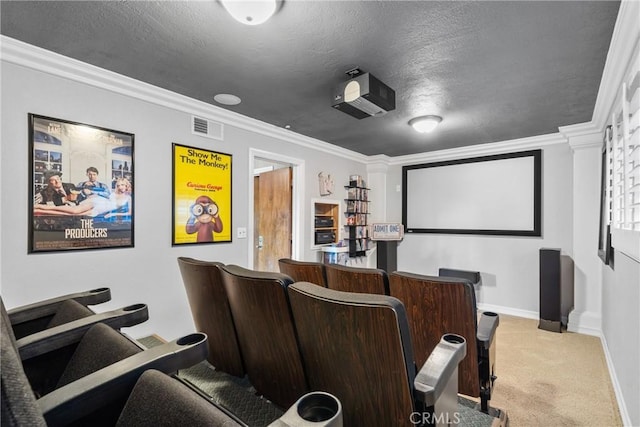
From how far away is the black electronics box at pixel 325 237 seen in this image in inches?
181

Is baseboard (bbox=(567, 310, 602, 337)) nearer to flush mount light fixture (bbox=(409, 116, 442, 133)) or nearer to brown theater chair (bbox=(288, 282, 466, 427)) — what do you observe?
flush mount light fixture (bbox=(409, 116, 442, 133))

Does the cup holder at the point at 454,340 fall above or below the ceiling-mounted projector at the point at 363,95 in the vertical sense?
below

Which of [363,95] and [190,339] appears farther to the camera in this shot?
[363,95]

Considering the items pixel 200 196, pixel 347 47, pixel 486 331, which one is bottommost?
pixel 486 331

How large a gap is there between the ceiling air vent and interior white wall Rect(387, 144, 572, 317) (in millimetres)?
3652

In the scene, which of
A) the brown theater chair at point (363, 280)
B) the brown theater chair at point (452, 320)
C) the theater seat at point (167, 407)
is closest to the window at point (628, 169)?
the brown theater chair at point (452, 320)

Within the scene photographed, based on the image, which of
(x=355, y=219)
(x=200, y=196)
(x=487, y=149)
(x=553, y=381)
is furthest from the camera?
(x=355, y=219)

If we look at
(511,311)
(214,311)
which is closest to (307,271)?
(214,311)

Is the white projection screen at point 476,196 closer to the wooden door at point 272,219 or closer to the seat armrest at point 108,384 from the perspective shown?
the wooden door at point 272,219

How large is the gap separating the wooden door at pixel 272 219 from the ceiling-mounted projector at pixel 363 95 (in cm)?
191

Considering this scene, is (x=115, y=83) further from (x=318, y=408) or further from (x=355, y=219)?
Answer: (x=355, y=219)

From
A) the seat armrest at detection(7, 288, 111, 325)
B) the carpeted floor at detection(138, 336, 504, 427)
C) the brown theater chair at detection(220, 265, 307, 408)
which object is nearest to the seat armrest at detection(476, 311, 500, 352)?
the carpeted floor at detection(138, 336, 504, 427)

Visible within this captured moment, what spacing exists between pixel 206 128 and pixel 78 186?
1277 mm

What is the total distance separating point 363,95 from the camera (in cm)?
244
